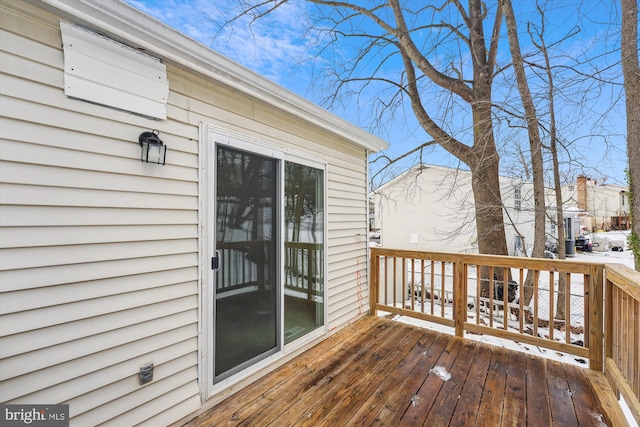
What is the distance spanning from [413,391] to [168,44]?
3051 millimetres

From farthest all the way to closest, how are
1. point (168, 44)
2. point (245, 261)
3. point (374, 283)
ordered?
point (374, 283), point (245, 261), point (168, 44)

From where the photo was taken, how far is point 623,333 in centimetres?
212

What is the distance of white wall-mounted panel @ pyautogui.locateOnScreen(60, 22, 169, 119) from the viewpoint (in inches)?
61.2

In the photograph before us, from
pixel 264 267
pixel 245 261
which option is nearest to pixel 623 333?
pixel 264 267

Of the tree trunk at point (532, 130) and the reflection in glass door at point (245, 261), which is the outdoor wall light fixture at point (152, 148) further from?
the tree trunk at point (532, 130)

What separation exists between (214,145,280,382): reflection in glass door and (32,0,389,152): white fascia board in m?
0.54

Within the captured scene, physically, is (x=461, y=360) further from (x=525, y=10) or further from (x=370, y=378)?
(x=525, y=10)

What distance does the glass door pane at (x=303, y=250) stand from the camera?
9.18 feet

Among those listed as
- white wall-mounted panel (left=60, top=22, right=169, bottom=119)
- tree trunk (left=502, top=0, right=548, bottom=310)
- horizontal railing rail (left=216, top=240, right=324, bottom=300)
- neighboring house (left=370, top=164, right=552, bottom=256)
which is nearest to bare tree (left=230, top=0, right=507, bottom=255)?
tree trunk (left=502, top=0, right=548, bottom=310)

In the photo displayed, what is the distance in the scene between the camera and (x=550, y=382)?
2.35 metres

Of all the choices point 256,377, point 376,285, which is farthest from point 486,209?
point 256,377

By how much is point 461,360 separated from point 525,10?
5986 millimetres

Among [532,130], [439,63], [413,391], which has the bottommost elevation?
[413,391]

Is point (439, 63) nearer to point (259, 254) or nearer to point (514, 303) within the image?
point (514, 303)
